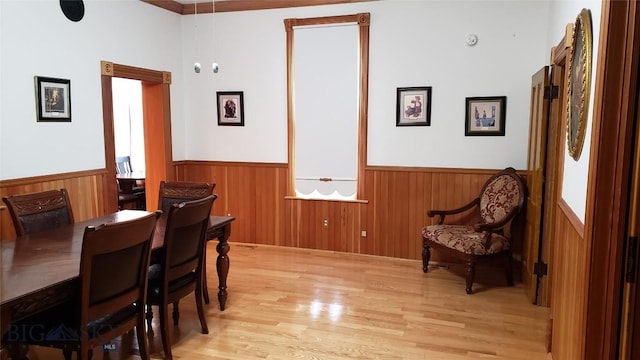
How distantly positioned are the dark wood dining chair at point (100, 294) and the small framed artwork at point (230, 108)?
318 centimetres

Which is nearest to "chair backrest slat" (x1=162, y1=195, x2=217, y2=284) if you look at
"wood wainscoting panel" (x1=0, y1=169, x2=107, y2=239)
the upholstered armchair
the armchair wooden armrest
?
"wood wainscoting panel" (x1=0, y1=169, x2=107, y2=239)

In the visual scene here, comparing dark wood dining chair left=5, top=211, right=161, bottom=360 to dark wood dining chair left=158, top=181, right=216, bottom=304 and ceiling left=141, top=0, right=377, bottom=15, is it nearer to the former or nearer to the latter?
dark wood dining chair left=158, top=181, right=216, bottom=304

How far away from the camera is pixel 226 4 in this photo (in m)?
5.23

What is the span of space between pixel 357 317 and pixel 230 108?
3.02 meters

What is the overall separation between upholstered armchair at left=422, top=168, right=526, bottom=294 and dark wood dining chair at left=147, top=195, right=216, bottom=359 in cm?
219

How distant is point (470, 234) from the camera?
4152mm

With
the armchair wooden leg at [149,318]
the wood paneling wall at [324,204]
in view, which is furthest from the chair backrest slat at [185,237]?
the wood paneling wall at [324,204]

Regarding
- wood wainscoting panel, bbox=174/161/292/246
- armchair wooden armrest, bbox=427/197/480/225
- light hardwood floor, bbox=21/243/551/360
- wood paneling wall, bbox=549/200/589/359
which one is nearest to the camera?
wood paneling wall, bbox=549/200/589/359

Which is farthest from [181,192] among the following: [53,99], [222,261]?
[53,99]

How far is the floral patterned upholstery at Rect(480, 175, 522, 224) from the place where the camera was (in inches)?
162

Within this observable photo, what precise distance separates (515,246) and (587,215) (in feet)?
9.47

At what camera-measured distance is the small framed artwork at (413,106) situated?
4629 mm

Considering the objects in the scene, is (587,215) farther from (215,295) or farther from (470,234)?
(215,295)

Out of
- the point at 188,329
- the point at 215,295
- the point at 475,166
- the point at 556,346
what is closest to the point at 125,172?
the point at 215,295
